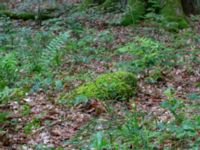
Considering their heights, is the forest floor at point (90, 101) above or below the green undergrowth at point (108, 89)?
below

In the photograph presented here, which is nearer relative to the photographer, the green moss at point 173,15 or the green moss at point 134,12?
the green moss at point 173,15

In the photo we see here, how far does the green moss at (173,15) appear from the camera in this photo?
41.6 feet

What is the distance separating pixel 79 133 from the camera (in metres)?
5.73

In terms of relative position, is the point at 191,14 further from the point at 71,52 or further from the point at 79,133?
the point at 79,133

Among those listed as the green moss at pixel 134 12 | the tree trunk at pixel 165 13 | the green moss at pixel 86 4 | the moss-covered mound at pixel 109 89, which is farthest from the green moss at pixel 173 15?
the moss-covered mound at pixel 109 89

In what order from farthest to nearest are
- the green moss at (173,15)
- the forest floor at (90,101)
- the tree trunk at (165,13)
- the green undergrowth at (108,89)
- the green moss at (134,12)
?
the green moss at (134,12), the tree trunk at (165,13), the green moss at (173,15), the green undergrowth at (108,89), the forest floor at (90,101)

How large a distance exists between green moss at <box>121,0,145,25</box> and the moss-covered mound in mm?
→ 6194

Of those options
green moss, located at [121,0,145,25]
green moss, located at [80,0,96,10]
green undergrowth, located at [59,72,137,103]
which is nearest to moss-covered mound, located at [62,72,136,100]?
green undergrowth, located at [59,72,137,103]

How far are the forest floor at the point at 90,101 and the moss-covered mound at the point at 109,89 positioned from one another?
163 mm

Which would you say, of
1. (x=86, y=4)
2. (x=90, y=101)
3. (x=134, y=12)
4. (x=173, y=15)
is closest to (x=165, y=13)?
(x=173, y=15)

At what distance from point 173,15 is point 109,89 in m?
6.94

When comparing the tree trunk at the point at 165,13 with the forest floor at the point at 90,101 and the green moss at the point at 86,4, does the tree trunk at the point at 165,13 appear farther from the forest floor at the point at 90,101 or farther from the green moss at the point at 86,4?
the green moss at the point at 86,4

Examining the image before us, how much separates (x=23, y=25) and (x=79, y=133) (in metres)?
9.09

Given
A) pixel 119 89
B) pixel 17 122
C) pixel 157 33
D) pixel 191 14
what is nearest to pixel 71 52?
pixel 157 33
